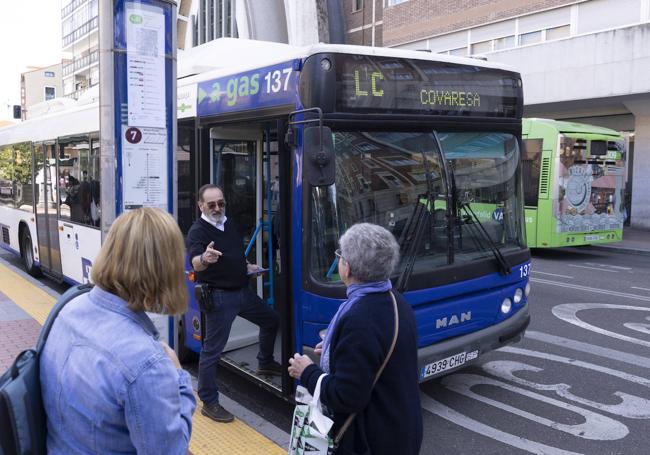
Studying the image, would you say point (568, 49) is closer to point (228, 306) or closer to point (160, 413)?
point (228, 306)

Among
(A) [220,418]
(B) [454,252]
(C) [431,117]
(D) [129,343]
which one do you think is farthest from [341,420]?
(C) [431,117]

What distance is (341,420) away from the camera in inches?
97.2

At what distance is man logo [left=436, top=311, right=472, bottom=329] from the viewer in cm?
454

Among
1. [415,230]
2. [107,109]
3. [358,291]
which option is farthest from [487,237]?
[107,109]

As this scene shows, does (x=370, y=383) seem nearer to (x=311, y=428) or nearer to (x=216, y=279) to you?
(x=311, y=428)

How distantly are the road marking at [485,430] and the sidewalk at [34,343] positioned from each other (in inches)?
57.2

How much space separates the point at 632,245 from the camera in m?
16.2

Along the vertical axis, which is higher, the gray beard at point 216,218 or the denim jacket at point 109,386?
the gray beard at point 216,218

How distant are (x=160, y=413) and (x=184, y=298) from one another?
361 mm

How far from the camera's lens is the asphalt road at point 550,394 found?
14.5ft

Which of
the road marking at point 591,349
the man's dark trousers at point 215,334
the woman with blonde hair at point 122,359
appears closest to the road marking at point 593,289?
the road marking at point 591,349

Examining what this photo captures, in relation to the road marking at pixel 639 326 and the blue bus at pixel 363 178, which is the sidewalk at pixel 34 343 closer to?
the blue bus at pixel 363 178

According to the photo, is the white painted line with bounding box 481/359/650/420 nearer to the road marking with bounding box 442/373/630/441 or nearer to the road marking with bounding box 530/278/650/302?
the road marking with bounding box 442/373/630/441

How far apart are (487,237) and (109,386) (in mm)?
3777
